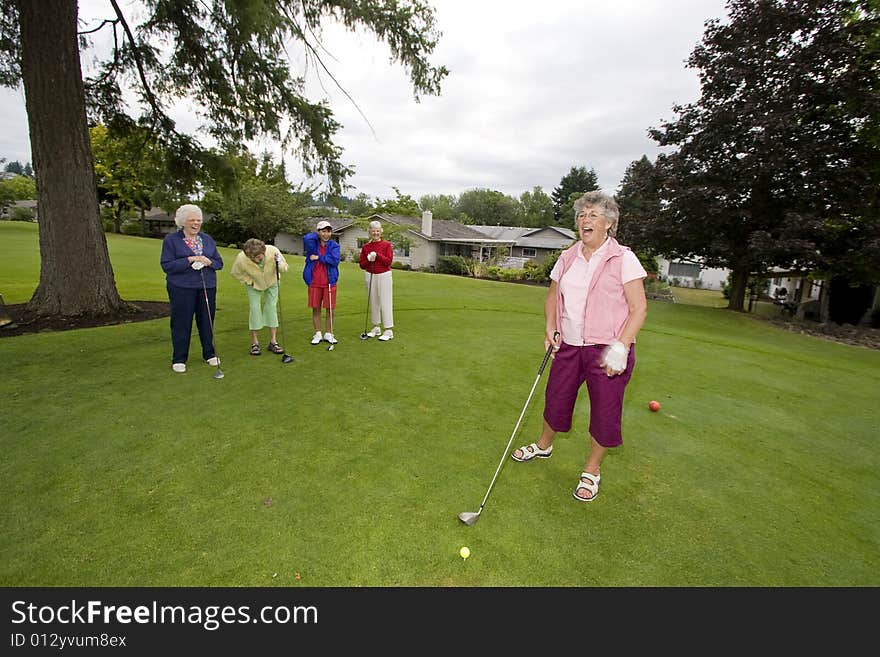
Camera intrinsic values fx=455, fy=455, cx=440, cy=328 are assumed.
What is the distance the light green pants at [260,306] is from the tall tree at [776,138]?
13367 mm

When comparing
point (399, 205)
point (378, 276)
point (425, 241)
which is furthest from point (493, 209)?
point (378, 276)

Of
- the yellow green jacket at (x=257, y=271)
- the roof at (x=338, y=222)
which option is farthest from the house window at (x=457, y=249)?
the yellow green jacket at (x=257, y=271)

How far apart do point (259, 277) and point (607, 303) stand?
4.40 m

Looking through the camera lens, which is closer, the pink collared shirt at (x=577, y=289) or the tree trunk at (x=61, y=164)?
the pink collared shirt at (x=577, y=289)

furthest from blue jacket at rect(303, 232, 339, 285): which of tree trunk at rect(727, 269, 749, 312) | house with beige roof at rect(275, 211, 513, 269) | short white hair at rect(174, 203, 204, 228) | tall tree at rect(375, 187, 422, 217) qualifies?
tall tree at rect(375, 187, 422, 217)

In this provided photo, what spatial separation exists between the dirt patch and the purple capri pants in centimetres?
713

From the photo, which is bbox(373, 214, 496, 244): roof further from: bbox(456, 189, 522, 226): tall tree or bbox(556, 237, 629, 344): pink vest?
bbox(556, 237, 629, 344): pink vest

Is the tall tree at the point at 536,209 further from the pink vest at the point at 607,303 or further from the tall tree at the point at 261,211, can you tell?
the pink vest at the point at 607,303

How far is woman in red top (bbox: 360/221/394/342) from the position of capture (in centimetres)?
659

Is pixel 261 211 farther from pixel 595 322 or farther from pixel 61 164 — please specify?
pixel 595 322

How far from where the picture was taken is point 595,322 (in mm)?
2898

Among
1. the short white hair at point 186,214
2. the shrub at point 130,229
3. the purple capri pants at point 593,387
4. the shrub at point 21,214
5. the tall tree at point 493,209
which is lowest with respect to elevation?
the purple capri pants at point 593,387

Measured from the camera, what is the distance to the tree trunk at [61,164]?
663cm
